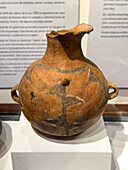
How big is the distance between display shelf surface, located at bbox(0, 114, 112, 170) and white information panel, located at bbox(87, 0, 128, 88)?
0.51m

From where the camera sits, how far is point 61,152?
1070 mm

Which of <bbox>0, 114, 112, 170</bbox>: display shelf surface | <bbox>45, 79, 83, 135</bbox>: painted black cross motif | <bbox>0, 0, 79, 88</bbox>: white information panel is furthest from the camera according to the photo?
<bbox>0, 0, 79, 88</bbox>: white information panel

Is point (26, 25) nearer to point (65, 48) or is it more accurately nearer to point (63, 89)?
point (65, 48)

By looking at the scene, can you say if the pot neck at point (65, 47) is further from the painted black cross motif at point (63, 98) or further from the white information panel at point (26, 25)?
the white information panel at point (26, 25)

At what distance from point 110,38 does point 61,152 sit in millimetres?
741

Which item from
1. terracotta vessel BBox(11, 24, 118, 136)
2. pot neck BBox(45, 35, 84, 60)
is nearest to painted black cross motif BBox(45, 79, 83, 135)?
terracotta vessel BBox(11, 24, 118, 136)

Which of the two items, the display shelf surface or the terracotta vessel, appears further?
the display shelf surface

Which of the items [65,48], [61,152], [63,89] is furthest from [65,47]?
[61,152]

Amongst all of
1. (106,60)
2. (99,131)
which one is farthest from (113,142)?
(106,60)

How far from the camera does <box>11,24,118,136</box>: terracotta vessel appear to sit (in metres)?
0.96

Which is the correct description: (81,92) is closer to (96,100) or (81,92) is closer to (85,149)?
(96,100)

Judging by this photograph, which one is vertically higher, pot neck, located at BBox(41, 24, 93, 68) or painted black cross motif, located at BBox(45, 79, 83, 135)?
pot neck, located at BBox(41, 24, 93, 68)

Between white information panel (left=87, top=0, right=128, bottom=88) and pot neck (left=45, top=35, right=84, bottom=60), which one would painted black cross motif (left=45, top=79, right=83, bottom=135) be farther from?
white information panel (left=87, top=0, right=128, bottom=88)

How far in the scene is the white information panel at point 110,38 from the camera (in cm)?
135
